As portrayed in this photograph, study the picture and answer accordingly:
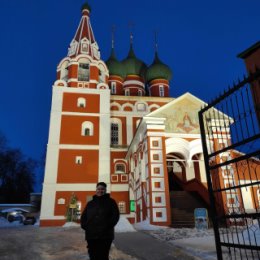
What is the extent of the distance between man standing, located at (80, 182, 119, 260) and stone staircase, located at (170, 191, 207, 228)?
11136 mm

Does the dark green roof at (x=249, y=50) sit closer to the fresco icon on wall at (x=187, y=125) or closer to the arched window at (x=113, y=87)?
the fresco icon on wall at (x=187, y=125)

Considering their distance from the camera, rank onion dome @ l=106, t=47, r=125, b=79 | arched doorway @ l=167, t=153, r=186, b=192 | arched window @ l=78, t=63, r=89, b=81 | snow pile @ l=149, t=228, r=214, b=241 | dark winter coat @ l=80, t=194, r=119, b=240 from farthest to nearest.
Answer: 1. onion dome @ l=106, t=47, r=125, b=79
2. arched window @ l=78, t=63, r=89, b=81
3. arched doorway @ l=167, t=153, r=186, b=192
4. snow pile @ l=149, t=228, r=214, b=241
5. dark winter coat @ l=80, t=194, r=119, b=240

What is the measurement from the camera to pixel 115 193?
22.8 meters

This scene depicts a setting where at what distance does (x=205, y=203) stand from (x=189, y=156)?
312 centimetres

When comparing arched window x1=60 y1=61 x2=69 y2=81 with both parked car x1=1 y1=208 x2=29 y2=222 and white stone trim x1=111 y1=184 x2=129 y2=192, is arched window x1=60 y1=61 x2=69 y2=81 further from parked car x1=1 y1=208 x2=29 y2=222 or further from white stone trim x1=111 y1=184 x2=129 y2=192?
parked car x1=1 y1=208 x2=29 y2=222

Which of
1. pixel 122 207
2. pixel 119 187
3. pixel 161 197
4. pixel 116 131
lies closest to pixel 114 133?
pixel 116 131

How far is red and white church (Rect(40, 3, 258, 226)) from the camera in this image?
16.3 metres

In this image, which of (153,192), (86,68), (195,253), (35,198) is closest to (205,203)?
(153,192)

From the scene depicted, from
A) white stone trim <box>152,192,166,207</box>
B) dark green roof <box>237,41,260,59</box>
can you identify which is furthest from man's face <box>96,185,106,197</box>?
white stone trim <box>152,192,166,207</box>

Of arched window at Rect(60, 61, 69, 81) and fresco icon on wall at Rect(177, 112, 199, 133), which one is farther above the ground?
arched window at Rect(60, 61, 69, 81)

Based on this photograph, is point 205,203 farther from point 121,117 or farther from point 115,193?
point 121,117

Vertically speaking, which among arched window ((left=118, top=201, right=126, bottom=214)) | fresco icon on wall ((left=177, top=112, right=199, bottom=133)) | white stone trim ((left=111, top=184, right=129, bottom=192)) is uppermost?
fresco icon on wall ((left=177, top=112, right=199, bottom=133))

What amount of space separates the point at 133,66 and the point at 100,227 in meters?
28.2

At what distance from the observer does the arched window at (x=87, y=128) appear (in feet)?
76.2
